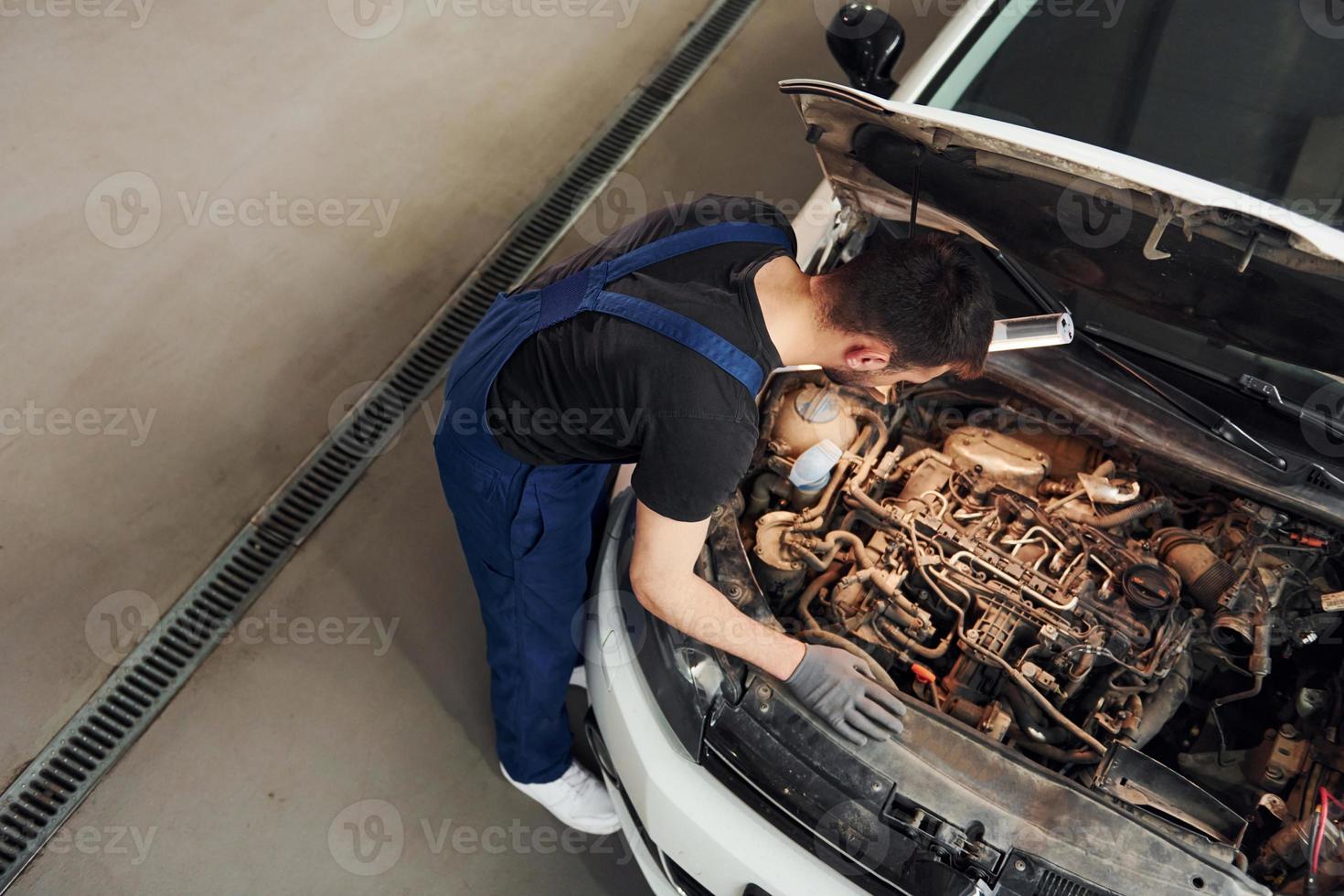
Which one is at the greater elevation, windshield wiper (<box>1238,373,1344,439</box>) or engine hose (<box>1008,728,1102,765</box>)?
windshield wiper (<box>1238,373,1344,439</box>)

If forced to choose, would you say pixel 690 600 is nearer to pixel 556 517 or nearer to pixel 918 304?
pixel 556 517

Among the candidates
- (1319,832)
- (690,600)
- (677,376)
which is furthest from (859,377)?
(1319,832)

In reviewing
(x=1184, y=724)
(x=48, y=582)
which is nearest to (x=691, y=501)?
(x=1184, y=724)

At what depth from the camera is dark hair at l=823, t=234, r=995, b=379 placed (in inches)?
71.4

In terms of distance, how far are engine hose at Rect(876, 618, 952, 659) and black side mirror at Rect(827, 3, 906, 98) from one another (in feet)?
4.11

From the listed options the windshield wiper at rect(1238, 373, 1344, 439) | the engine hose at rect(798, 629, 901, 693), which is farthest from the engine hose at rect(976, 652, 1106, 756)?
the windshield wiper at rect(1238, 373, 1344, 439)

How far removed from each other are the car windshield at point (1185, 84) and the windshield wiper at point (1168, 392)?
0.39 m

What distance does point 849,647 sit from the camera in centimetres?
218

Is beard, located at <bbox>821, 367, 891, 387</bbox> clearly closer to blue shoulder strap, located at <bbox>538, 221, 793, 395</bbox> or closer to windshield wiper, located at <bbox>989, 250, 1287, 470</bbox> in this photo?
blue shoulder strap, located at <bbox>538, 221, 793, 395</bbox>

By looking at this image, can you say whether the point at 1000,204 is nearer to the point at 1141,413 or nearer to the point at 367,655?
the point at 1141,413

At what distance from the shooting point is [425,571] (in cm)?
317

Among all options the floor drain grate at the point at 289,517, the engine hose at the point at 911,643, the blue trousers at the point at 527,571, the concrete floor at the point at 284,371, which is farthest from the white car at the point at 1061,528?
the floor drain grate at the point at 289,517

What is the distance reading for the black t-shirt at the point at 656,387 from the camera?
1841 millimetres

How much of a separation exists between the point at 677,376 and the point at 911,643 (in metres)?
0.84
